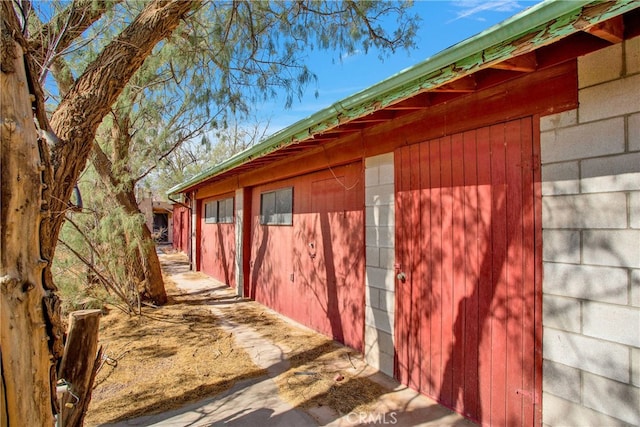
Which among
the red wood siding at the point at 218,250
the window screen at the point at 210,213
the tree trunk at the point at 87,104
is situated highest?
the tree trunk at the point at 87,104

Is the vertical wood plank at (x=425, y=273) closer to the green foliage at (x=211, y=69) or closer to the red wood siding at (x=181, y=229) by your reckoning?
the green foliage at (x=211, y=69)

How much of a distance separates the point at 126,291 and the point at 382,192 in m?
5.31

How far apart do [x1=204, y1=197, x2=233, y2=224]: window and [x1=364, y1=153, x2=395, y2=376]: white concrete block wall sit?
18.9ft

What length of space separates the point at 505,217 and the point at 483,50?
1257 mm

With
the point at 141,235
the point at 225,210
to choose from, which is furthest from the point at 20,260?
the point at 225,210

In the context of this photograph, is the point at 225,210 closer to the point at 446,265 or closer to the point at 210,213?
the point at 210,213

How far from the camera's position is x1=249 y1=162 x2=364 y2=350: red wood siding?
4.60 meters

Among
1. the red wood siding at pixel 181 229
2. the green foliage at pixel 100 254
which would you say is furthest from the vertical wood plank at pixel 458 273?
the red wood siding at pixel 181 229

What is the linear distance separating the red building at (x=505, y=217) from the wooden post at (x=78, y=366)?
8.70 feet

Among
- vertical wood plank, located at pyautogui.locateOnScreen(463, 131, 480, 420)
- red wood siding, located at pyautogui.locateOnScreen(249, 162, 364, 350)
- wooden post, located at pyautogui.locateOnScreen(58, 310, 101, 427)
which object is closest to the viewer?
wooden post, located at pyautogui.locateOnScreen(58, 310, 101, 427)

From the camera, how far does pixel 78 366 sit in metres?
2.43

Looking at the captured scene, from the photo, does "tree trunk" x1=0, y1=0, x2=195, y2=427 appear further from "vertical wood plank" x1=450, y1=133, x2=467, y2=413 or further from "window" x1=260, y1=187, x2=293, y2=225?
"window" x1=260, y1=187, x2=293, y2=225

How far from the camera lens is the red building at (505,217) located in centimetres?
206

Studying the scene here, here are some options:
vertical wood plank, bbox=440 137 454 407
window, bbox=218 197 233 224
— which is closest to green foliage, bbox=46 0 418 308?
window, bbox=218 197 233 224
